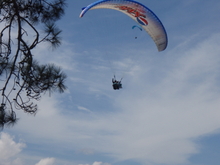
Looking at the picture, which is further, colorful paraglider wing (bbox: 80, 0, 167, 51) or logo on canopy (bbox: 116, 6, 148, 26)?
logo on canopy (bbox: 116, 6, 148, 26)

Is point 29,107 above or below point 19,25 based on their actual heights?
below

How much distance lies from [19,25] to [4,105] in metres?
1.94

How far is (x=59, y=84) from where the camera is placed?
786 cm

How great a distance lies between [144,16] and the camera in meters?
17.1

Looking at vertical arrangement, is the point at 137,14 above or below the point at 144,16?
above

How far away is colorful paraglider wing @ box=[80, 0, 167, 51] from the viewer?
15844 millimetres

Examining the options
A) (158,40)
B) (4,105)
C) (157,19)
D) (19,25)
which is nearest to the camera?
(4,105)

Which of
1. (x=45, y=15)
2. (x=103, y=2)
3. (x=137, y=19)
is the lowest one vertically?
(x=45, y=15)

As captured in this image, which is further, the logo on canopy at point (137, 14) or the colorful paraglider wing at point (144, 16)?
the logo on canopy at point (137, 14)

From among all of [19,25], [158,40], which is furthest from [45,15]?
[158,40]

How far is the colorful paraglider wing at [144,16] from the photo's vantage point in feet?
52.0

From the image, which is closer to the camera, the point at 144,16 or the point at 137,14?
the point at 144,16

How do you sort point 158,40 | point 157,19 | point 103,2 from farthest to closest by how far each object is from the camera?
point 158,40, point 157,19, point 103,2

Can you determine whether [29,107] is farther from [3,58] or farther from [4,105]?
[3,58]
